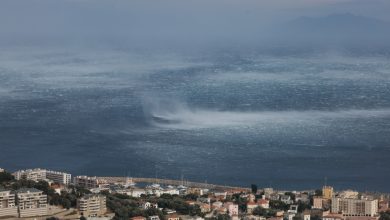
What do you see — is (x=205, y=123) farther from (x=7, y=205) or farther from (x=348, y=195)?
(x=7, y=205)

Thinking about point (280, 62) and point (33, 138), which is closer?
point (33, 138)

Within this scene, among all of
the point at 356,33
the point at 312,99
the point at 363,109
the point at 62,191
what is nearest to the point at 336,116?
the point at 363,109

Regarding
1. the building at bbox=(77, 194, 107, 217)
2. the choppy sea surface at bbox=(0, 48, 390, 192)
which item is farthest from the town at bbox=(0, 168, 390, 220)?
the choppy sea surface at bbox=(0, 48, 390, 192)

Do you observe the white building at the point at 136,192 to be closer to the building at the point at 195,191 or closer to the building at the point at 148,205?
the building at the point at 195,191

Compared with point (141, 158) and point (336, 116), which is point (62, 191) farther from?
point (336, 116)

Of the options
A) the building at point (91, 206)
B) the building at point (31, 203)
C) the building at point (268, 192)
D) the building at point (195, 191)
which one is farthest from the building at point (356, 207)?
the building at point (31, 203)

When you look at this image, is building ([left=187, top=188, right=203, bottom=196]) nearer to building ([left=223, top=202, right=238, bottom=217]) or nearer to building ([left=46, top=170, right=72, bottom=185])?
building ([left=223, top=202, right=238, bottom=217])
